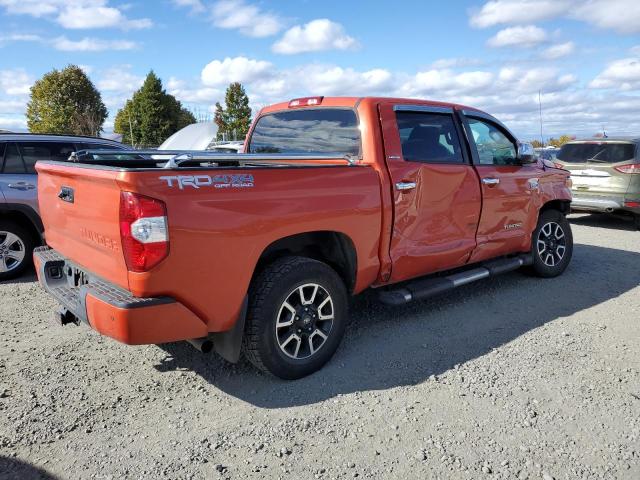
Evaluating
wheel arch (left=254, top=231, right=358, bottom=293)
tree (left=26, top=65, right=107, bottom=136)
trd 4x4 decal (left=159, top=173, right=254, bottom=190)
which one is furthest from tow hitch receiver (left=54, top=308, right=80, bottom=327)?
tree (left=26, top=65, right=107, bottom=136)

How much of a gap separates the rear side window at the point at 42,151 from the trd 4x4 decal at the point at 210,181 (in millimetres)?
4215

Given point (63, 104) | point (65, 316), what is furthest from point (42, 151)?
point (63, 104)

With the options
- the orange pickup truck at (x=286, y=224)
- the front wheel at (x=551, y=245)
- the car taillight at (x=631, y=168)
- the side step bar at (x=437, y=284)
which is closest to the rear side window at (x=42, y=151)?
the orange pickup truck at (x=286, y=224)

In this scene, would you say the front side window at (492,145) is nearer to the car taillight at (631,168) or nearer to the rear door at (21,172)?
the rear door at (21,172)

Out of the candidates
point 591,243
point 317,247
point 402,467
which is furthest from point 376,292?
point 591,243

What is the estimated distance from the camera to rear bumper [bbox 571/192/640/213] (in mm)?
9164

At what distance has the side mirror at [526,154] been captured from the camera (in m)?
5.28

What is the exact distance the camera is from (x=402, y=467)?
2664 millimetres

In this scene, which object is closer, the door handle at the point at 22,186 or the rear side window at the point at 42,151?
the door handle at the point at 22,186

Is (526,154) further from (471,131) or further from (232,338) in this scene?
(232,338)

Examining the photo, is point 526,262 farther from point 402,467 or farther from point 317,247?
point 402,467

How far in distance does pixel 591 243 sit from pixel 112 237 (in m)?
7.70

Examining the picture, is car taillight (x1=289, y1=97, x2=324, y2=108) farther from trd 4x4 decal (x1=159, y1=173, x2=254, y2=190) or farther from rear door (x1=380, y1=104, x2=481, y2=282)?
trd 4x4 decal (x1=159, y1=173, x2=254, y2=190)

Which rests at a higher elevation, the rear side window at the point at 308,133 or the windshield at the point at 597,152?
the rear side window at the point at 308,133
